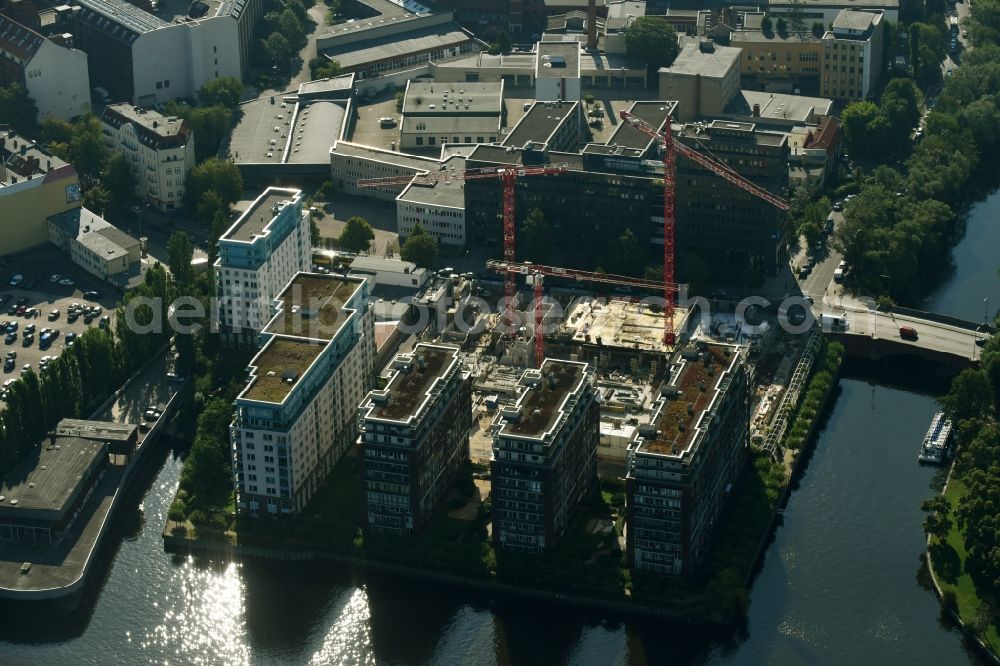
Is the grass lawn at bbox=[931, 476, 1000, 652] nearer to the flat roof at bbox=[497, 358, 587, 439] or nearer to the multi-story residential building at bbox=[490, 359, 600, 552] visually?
the multi-story residential building at bbox=[490, 359, 600, 552]

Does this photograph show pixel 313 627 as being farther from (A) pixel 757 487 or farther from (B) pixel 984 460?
(B) pixel 984 460

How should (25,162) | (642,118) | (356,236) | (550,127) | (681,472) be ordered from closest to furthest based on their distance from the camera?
(681,472), (356,236), (25,162), (550,127), (642,118)

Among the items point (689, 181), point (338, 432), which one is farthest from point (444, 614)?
point (689, 181)

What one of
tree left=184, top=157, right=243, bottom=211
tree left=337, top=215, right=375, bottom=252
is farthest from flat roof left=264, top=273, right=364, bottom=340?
tree left=184, top=157, right=243, bottom=211

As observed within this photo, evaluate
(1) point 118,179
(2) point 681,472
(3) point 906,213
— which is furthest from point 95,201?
(2) point 681,472

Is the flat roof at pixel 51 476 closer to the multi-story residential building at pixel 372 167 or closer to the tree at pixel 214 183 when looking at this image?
the tree at pixel 214 183

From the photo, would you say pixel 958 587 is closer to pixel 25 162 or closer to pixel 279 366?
pixel 279 366
